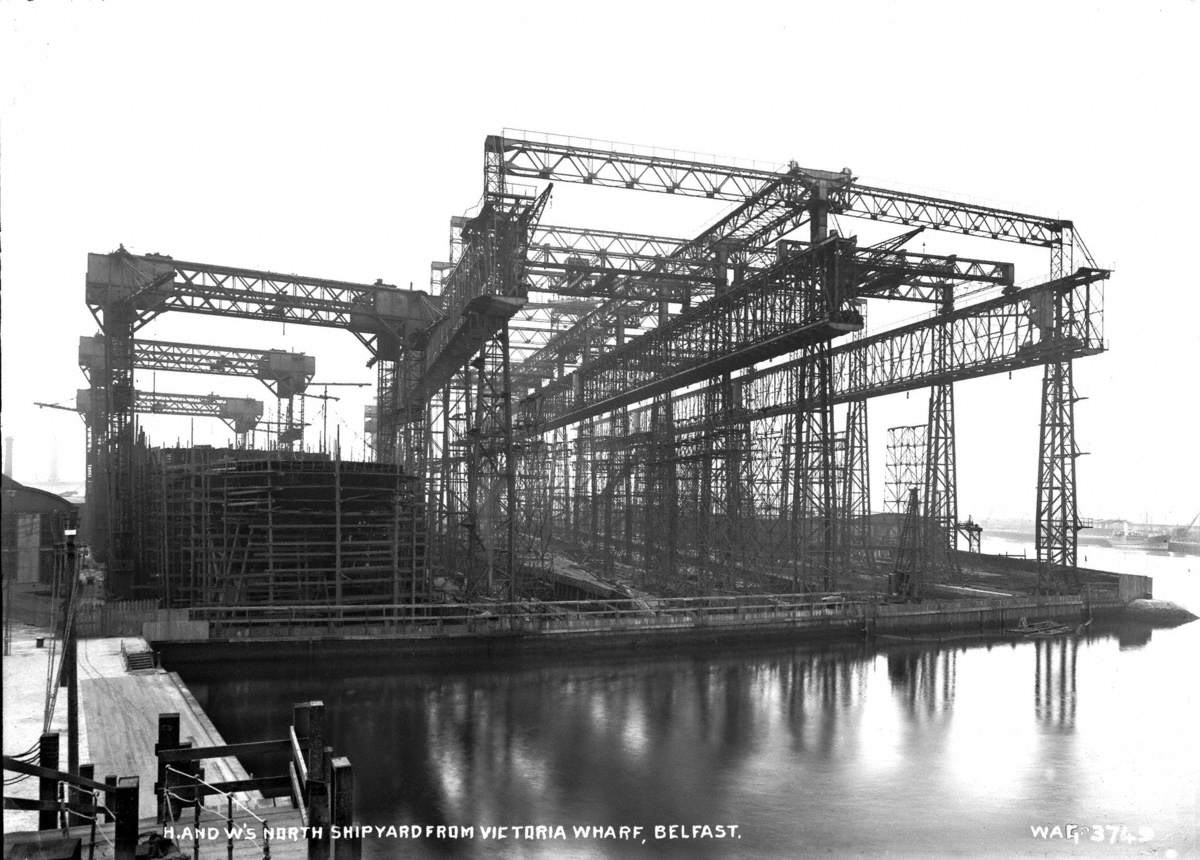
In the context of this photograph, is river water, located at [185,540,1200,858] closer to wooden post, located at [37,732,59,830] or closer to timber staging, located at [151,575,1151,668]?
timber staging, located at [151,575,1151,668]

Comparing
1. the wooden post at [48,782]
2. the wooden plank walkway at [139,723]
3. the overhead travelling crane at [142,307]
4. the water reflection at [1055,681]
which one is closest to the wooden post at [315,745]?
the wooden plank walkway at [139,723]

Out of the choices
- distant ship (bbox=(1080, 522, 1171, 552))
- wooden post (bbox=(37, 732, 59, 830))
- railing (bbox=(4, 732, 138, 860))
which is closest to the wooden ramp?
railing (bbox=(4, 732, 138, 860))

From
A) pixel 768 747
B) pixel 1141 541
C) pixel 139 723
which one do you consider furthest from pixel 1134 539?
pixel 139 723

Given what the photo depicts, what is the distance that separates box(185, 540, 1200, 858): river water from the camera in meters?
14.5

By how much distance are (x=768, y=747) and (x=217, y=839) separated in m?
12.1

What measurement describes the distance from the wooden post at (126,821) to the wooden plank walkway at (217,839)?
749mm

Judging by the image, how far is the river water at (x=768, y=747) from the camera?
1446cm

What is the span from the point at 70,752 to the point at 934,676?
2386 centimetres

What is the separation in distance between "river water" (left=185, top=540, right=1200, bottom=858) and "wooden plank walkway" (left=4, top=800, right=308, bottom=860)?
196 centimetres

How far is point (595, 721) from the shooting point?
20.9 meters

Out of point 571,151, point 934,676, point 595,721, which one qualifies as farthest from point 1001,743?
point 571,151

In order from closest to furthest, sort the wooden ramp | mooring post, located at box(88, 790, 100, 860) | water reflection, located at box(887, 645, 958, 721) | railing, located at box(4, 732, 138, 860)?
railing, located at box(4, 732, 138, 860), mooring post, located at box(88, 790, 100, 860), the wooden ramp, water reflection, located at box(887, 645, 958, 721)

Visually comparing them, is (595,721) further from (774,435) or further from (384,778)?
(774,435)

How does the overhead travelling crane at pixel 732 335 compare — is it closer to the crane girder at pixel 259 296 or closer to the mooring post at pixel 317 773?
the crane girder at pixel 259 296
